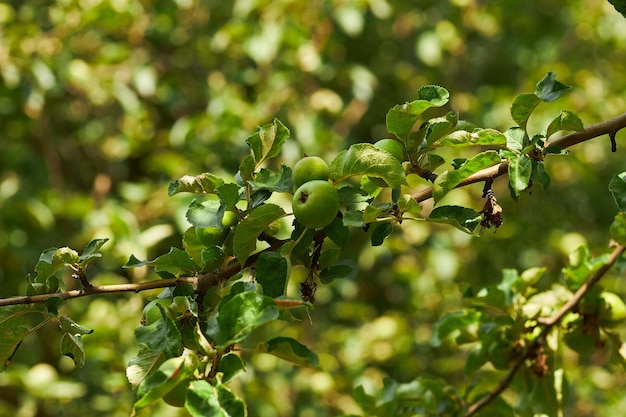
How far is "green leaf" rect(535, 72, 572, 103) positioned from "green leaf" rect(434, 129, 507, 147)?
0.07 m

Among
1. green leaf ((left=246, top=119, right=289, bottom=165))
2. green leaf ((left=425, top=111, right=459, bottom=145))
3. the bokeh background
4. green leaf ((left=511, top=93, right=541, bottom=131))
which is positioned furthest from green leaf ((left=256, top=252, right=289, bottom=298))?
the bokeh background

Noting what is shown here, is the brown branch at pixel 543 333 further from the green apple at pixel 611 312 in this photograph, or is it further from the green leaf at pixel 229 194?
the green leaf at pixel 229 194

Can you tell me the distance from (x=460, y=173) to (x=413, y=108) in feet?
0.31

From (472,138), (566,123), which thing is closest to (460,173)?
(472,138)

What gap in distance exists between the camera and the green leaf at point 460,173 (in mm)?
834

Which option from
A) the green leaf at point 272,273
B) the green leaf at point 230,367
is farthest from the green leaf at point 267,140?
the green leaf at point 230,367

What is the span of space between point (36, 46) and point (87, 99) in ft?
1.67

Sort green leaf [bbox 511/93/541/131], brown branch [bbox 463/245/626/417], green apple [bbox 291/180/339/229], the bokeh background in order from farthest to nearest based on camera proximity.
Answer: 1. the bokeh background
2. brown branch [bbox 463/245/626/417]
3. green leaf [bbox 511/93/541/131]
4. green apple [bbox 291/180/339/229]

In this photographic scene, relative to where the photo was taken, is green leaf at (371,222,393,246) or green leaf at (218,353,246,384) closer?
green leaf at (218,353,246,384)

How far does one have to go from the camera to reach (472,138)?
0.86 metres

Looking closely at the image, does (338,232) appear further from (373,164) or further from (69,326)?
(69,326)

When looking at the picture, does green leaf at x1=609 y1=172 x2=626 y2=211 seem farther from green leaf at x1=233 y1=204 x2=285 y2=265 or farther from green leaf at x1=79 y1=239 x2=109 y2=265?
green leaf at x1=79 y1=239 x2=109 y2=265

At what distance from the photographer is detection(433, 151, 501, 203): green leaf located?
834 millimetres

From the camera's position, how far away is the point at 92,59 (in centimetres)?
293
